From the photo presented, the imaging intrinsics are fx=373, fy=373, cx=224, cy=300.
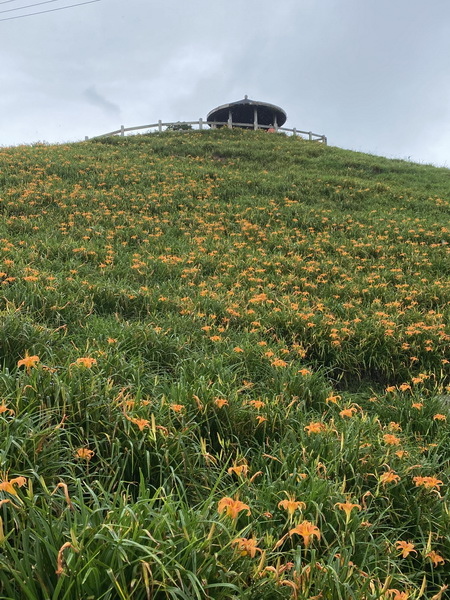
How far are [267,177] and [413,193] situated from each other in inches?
187

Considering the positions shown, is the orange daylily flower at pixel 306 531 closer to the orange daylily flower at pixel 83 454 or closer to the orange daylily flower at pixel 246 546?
the orange daylily flower at pixel 246 546

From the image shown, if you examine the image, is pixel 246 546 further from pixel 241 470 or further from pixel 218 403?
pixel 218 403

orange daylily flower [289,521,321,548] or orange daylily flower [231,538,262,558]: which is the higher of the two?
orange daylily flower [289,521,321,548]

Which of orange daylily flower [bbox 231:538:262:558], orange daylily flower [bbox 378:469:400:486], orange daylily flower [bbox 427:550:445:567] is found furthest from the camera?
orange daylily flower [bbox 378:469:400:486]

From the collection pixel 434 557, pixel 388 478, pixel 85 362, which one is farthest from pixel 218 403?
pixel 434 557

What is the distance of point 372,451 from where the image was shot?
2275mm

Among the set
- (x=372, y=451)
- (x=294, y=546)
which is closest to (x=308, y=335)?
(x=372, y=451)

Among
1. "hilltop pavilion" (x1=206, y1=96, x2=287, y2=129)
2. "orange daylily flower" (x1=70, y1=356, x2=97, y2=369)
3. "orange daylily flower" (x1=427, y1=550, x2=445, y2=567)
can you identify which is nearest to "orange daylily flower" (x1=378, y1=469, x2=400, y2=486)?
"orange daylily flower" (x1=427, y1=550, x2=445, y2=567)

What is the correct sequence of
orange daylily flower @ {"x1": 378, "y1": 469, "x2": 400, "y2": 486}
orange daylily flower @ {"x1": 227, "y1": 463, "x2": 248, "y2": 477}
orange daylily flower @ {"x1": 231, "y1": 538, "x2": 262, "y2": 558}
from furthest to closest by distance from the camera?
orange daylily flower @ {"x1": 378, "y1": 469, "x2": 400, "y2": 486}
orange daylily flower @ {"x1": 227, "y1": 463, "x2": 248, "y2": 477}
orange daylily flower @ {"x1": 231, "y1": 538, "x2": 262, "y2": 558}

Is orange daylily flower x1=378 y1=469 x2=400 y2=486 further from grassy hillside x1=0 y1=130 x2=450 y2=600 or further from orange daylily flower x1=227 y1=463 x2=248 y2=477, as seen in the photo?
orange daylily flower x1=227 y1=463 x2=248 y2=477

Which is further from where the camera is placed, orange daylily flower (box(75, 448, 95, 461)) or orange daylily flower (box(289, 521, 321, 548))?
orange daylily flower (box(75, 448, 95, 461))

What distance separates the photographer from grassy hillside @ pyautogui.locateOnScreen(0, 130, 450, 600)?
128 centimetres

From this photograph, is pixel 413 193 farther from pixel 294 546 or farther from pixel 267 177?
pixel 294 546

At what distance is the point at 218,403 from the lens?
7.85 feet
